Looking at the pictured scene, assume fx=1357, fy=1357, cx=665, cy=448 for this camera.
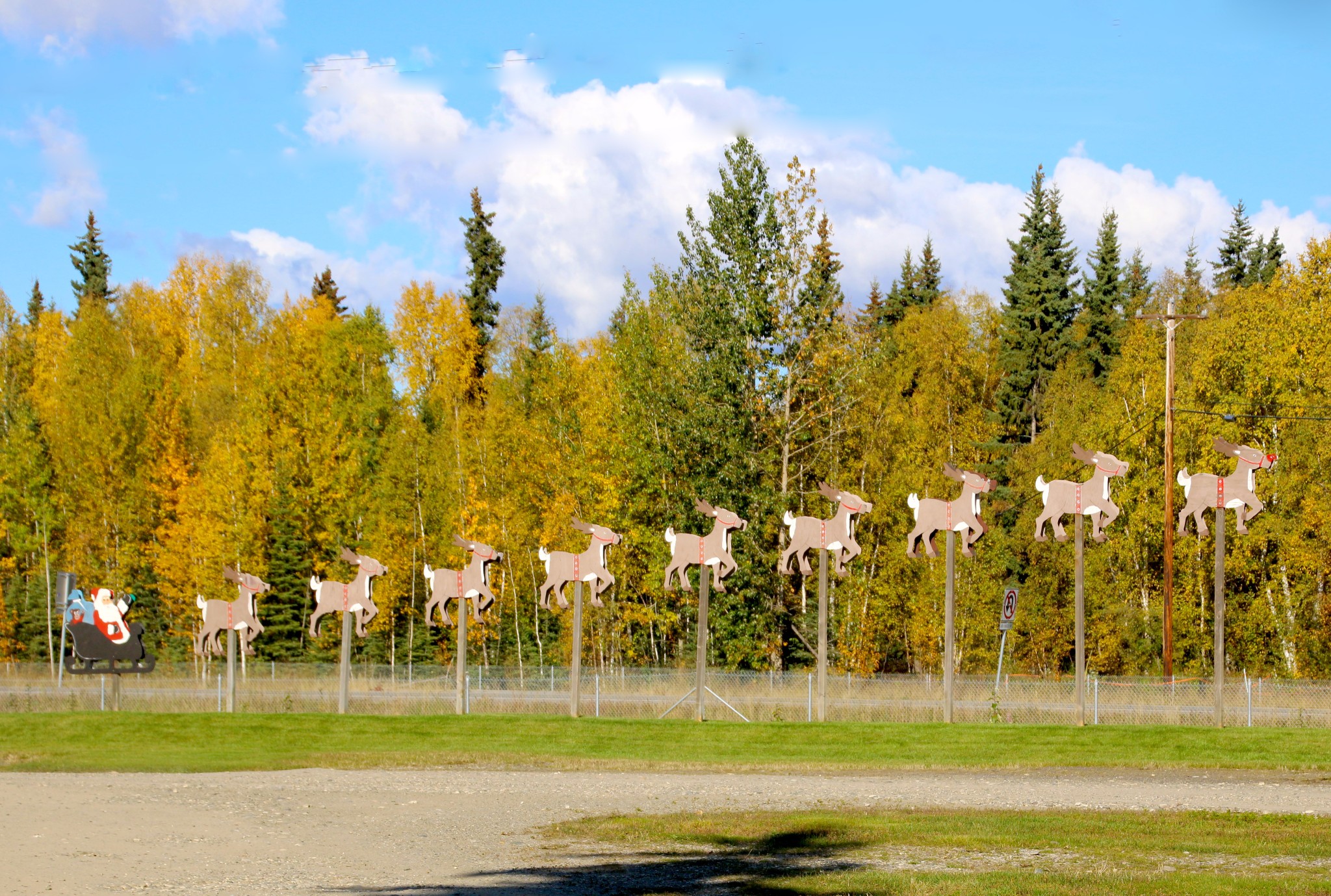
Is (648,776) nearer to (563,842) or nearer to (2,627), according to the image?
(563,842)

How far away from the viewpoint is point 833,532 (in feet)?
108

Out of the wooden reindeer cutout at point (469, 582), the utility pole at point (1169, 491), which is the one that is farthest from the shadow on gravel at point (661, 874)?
the utility pole at point (1169, 491)

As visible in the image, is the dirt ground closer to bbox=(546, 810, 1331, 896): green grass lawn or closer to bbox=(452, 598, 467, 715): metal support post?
bbox=(546, 810, 1331, 896): green grass lawn

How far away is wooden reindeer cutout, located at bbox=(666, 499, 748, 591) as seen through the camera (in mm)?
33344

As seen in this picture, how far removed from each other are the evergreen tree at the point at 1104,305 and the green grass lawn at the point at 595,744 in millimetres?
38196

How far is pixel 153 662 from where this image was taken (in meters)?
38.2

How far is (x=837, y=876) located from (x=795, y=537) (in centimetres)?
2038

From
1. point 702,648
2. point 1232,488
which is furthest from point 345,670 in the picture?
point 1232,488

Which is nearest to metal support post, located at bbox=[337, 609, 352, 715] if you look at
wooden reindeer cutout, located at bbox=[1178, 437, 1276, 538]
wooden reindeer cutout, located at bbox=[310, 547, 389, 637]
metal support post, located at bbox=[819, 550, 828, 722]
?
wooden reindeer cutout, located at bbox=[310, 547, 389, 637]

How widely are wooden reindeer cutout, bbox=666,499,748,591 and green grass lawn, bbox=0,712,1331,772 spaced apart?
172 inches

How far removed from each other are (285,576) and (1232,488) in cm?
3607

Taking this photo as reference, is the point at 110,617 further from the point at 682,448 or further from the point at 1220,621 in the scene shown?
the point at 1220,621

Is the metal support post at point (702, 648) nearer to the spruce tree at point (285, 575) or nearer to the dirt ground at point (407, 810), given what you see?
the dirt ground at point (407, 810)

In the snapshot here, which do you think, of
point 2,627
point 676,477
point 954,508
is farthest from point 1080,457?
point 2,627
